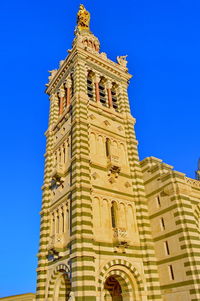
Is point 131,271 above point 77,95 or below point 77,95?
below

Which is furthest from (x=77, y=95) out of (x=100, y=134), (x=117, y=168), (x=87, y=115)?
(x=117, y=168)

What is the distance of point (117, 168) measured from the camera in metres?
22.4

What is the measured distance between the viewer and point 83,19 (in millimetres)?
36781

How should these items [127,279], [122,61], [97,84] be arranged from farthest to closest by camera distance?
[122,61], [97,84], [127,279]

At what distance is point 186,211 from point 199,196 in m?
4.14

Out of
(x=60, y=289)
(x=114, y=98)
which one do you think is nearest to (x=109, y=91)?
(x=114, y=98)

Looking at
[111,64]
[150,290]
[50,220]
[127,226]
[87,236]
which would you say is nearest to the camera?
[87,236]

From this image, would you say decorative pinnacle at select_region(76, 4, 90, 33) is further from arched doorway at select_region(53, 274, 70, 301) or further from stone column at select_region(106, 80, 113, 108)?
arched doorway at select_region(53, 274, 70, 301)

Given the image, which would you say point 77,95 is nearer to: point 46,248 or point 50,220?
point 50,220

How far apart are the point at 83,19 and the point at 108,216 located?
92.5 ft

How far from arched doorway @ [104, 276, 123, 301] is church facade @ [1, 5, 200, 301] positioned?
0.07 m

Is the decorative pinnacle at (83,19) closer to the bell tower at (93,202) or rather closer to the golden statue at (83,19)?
the golden statue at (83,19)

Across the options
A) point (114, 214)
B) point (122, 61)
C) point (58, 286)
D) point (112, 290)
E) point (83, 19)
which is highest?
point (83, 19)

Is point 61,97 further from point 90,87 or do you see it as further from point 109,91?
point 109,91
